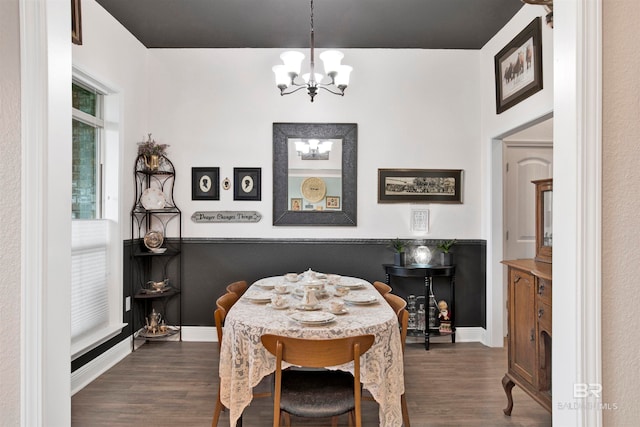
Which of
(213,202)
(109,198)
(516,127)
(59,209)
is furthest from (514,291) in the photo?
(109,198)

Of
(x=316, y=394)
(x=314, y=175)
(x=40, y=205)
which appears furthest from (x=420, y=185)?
(x=40, y=205)

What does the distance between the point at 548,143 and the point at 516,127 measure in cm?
133

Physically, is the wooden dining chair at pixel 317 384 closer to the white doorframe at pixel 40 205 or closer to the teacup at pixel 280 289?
the teacup at pixel 280 289

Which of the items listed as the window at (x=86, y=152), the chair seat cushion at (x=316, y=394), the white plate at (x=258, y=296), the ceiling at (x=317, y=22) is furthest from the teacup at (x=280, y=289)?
the ceiling at (x=317, y=22)

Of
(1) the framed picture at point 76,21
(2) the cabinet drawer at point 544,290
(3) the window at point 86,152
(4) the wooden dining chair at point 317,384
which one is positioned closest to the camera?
(4) the wooden dining chair at point 317,384

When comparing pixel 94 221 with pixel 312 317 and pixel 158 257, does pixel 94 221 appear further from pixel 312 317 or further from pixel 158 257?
pixel 312 317

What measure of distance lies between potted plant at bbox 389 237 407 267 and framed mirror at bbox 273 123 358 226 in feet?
1.94

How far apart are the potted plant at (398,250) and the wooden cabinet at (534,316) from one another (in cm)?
149

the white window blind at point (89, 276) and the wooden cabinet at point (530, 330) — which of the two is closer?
the wooden cabinet at point (530, 330)

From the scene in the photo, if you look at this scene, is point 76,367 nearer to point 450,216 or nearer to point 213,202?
point 213,202

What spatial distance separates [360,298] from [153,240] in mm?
2332

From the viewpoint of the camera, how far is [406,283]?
426 centimetres

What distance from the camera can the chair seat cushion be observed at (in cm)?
192

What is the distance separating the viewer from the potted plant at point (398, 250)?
4.11 m
